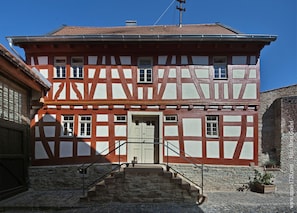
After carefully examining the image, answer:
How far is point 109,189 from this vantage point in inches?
273

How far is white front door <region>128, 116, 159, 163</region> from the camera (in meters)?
9.17

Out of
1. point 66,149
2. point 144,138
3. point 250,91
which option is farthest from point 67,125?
point 250,91

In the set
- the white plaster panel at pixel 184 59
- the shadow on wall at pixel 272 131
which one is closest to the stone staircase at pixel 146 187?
the white plaster panel at pixel 184 59

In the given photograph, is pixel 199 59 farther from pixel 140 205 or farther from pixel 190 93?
pixel 140 205

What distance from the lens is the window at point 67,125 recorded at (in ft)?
29.7

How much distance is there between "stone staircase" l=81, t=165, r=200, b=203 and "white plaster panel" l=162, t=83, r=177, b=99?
313 centimetres

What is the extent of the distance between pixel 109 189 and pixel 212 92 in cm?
524

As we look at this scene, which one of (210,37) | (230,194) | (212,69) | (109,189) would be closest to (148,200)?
(109,189)

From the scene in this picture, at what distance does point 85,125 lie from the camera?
9.12 metres

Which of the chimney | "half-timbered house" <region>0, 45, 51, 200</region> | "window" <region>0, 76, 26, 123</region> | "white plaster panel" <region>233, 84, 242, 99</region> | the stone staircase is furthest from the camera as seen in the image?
the chimney

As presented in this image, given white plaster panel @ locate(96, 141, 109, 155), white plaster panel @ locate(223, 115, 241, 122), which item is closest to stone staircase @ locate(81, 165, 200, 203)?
white plaster panel @ locate(96, 141, 109, 155)

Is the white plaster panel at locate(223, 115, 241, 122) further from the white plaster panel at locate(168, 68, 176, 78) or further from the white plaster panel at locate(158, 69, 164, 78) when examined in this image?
the white plaster panel at locate(158, 69, 164, 78)

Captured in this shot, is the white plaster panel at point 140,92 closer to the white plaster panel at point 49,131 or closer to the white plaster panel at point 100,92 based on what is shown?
the white plaster panel at point 100,92

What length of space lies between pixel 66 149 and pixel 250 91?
746 centimetres
